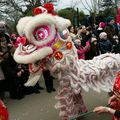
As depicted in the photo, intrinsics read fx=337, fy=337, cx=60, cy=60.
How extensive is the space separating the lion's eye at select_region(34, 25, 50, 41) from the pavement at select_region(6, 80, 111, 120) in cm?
160

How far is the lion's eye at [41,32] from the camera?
445 centimetres

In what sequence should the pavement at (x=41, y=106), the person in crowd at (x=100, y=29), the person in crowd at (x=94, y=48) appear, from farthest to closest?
the person in crowd at (x=100, y=29) < the person in crowd at (x=94, y=48) < the pavement at (x=41, y=106)

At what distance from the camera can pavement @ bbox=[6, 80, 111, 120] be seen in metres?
5.63

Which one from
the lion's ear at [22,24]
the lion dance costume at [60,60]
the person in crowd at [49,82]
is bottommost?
the person in crowd at [49,82]

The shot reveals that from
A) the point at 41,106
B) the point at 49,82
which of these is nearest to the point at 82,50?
the point at 49,82

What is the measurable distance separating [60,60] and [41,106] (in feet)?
6.39

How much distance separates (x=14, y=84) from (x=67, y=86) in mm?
2250

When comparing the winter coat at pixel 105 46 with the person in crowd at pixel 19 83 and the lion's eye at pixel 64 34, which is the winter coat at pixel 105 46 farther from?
the lion's eye at pixel 64 34

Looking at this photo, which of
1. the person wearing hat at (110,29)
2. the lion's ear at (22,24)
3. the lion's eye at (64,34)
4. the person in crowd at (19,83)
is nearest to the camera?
the lion's ear at (22,24)

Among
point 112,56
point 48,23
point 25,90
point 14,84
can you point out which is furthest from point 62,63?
point 25,90

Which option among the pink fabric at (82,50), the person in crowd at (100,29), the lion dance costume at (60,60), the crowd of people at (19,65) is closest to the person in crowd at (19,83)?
the crowd of people at (19,65)

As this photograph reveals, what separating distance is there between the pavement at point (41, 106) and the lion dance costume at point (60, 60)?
25.7 inches

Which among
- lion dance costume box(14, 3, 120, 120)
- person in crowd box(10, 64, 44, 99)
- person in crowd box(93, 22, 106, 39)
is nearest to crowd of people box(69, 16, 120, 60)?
person in crowd box(93, 22, 106, 39)

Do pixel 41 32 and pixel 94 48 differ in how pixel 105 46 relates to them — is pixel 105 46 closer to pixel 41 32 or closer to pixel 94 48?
pixel 94 48
